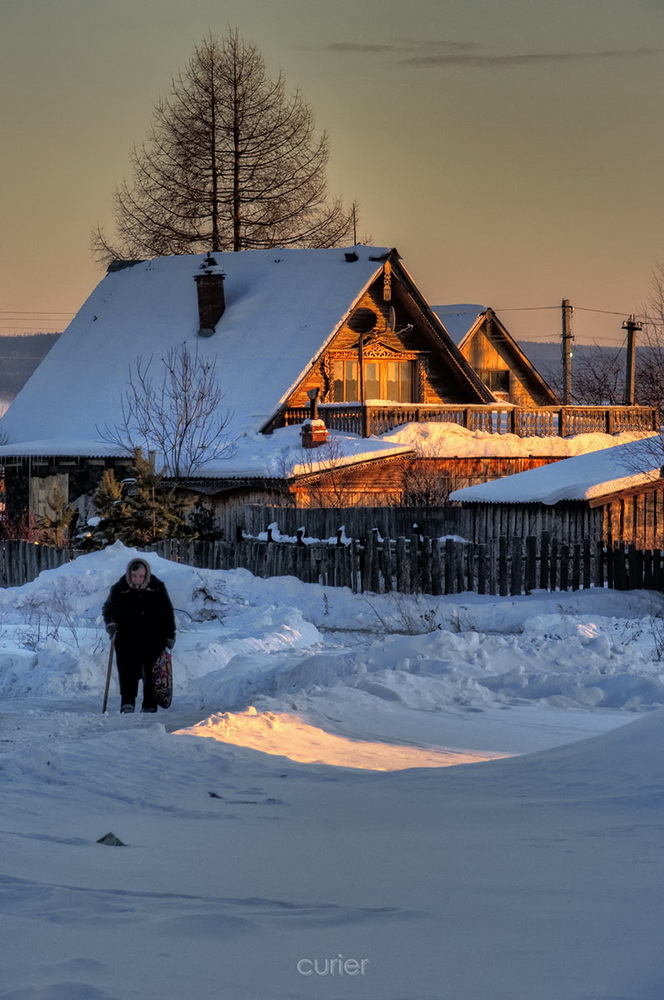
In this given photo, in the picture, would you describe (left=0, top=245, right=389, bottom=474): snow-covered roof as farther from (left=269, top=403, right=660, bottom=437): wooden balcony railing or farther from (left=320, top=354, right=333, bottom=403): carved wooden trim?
(left=269, top=403, right=660, bottom=437): wooden balcony railing

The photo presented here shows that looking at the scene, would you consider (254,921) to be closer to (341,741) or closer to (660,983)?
(660,983)

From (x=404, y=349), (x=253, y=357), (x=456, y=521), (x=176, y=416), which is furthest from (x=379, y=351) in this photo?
(x=456, y=521)

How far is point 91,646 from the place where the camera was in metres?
16.7

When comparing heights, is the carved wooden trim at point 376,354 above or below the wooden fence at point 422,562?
above

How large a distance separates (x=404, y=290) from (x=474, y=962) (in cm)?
3288

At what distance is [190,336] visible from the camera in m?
37.3

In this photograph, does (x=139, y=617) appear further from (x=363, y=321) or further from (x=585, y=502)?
(x=363, y=321)

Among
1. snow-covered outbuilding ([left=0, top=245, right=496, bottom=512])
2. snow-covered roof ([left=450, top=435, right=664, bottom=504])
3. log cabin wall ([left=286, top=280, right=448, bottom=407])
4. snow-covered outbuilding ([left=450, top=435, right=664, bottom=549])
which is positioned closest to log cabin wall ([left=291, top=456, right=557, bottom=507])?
snow-covered outbuilding ([left=0, top=245, right=496, bottom=512])

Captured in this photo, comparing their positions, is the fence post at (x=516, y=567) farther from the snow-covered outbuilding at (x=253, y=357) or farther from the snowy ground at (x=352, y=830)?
the snow-covered outbuilding at (x=253, y=357)

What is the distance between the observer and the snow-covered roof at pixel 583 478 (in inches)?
888

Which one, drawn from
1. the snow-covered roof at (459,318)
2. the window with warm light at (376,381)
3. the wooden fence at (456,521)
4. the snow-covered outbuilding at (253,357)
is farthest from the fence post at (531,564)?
the snow-covered roof at (459,318)

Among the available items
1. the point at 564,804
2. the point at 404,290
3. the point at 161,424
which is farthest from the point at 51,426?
the point at 564,804

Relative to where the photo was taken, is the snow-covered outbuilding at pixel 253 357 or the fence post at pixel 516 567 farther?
the snow-covered outbuilding at pixel 253 357

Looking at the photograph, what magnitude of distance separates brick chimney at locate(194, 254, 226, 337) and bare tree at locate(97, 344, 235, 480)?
114 cm
